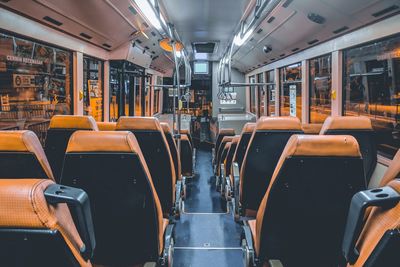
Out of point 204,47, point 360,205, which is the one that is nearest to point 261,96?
point 204,47

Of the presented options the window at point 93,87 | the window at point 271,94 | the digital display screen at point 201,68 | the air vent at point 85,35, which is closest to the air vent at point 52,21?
the air vent at point 85,35

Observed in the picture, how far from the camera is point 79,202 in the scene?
0.91 m

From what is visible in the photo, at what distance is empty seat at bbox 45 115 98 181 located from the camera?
274 centimetres

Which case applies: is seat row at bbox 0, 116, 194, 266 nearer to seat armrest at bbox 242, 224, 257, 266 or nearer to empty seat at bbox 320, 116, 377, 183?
seat armrest at bbox 242, 224, 257, 266

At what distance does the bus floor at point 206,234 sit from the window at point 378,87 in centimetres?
192

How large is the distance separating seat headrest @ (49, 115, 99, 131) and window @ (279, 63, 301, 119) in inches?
A: 190

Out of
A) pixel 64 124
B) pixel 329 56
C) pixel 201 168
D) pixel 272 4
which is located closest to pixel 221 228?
pixel 64 124

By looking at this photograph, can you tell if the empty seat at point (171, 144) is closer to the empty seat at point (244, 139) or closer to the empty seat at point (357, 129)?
the empty seat at point (244, 139)

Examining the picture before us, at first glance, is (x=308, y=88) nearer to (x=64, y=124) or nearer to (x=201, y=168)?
(x=201, y=168)

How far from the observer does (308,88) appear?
6188 millimetres

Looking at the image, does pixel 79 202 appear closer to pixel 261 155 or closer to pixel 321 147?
pixel 321 147

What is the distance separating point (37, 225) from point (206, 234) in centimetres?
325

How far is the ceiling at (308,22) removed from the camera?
143 inches

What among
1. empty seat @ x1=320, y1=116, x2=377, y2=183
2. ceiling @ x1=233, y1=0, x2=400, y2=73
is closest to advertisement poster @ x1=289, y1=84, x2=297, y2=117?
ceiling @ x1=233, y1=0, x2=400, y2=73
